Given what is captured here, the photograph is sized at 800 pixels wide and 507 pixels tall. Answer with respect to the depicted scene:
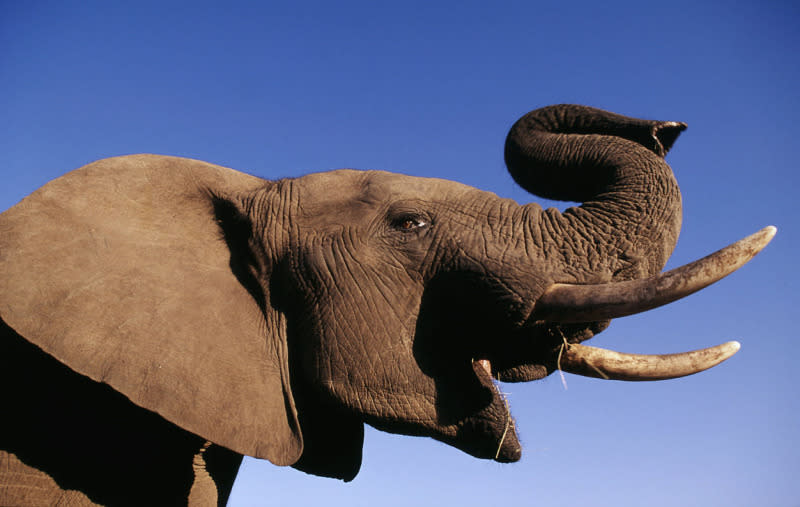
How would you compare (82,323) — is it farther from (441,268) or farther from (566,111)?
(566,111)

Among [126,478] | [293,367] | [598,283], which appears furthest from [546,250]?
[126,478]

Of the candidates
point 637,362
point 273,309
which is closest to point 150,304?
point 273,309

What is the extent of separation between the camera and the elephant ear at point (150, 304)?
10.6ft

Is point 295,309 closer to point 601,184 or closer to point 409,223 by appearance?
point 409,223

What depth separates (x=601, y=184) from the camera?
4.07 m

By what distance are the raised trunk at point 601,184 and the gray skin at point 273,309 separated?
0.04 feet

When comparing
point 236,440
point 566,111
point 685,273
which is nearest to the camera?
point 685,273

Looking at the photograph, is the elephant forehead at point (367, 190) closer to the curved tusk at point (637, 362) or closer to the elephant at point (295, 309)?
the elephant at point (295, 309)

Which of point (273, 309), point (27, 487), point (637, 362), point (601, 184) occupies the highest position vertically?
point (601, 184)

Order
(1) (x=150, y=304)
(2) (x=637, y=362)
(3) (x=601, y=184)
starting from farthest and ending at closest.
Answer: (3) (x=601, y=184) → (2) (x=637, y=362) → (1) (x=150, y=304)

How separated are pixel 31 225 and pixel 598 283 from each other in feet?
9.97

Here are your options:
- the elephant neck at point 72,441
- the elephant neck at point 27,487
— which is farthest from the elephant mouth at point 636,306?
the elephant neck at point 27,487

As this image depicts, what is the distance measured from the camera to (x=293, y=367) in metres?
3.84

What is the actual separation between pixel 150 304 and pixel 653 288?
2533 mm
